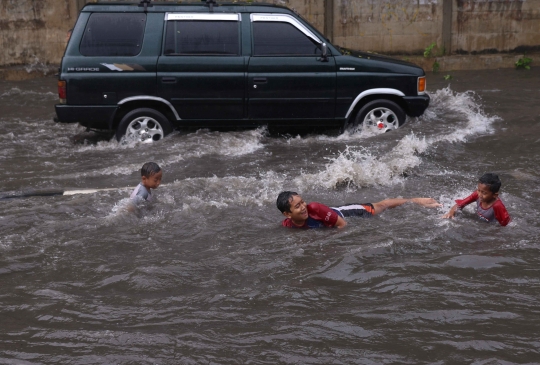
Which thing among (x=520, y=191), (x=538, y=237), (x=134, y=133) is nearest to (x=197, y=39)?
(x=134, y=133)

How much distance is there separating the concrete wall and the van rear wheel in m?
6.31

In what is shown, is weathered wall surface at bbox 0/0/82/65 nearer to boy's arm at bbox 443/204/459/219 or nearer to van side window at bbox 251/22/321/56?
van side window at bbox 251/22/321/56

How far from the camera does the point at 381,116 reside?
9.98m

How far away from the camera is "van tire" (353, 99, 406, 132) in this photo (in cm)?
993

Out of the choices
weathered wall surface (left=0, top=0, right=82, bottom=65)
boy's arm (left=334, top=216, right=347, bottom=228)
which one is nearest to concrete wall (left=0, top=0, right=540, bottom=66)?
weathered wall surface (left=0, top=0, right=82, bottom=65)

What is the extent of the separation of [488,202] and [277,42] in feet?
14.0

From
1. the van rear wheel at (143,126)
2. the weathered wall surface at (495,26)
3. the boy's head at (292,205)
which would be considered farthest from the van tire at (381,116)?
the weathered wall surface at (495,26)

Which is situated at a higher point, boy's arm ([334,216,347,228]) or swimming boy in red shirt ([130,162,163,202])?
swimming boy in red shirt ([130,162,163,202])

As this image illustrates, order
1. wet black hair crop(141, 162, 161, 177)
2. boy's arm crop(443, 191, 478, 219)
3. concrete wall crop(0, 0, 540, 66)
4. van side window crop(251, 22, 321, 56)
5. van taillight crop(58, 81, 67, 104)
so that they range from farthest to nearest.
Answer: concrete wall crop(0, 0, 540, 66)
van side window crop(251, 22, 321, 56)
van taillight crop(58, 81, 67, 104)
wet black hair crop(141, 162, 161, 177)
boy's arm crop(443, 191, 478, 219)

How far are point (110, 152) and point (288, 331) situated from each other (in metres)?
5.58

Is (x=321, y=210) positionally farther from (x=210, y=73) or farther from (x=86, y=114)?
(x=86, y=114)

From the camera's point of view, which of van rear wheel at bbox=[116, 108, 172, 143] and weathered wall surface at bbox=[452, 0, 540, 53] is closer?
van rear wheel at bbox=[116, 108, 172, 143]

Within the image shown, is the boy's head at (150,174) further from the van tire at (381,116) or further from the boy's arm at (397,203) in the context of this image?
the van tire at (381,116)

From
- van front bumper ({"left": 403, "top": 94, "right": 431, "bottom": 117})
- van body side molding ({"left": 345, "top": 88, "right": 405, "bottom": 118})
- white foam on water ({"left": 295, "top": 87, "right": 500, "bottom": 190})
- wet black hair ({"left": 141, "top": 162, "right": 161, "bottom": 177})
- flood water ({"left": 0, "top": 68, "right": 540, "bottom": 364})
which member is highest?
van body side molding ({"left": 345, "top": 88, "right": 405, "bottom": 118})
